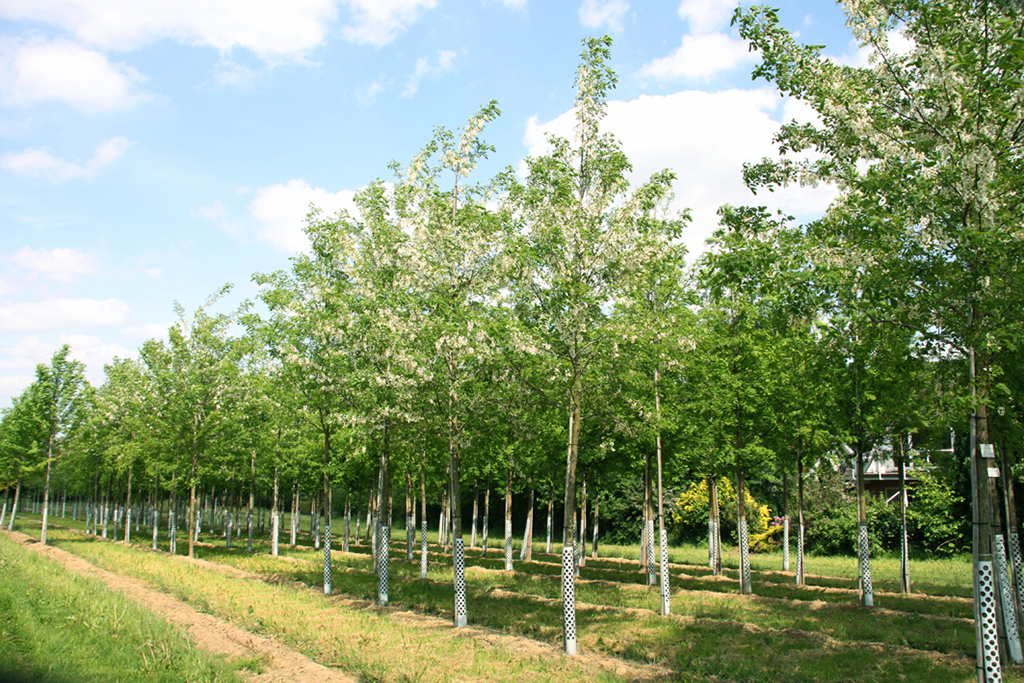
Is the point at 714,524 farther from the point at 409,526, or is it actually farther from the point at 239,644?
the point at 239,644

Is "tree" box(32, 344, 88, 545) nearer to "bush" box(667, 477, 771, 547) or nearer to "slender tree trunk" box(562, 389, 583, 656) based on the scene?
"slender tree trunk" box(562, 389, 583, 656)

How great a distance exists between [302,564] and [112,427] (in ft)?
68.8

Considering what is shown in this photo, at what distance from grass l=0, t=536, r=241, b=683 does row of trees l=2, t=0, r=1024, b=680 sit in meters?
6.64

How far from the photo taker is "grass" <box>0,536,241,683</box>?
905 centimetres

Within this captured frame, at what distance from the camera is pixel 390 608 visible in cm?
1905

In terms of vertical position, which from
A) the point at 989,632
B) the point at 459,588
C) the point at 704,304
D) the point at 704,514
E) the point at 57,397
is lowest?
the point at 704,514

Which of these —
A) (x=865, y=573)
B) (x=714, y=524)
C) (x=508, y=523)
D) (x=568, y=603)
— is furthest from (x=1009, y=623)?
(x=508, y=523)

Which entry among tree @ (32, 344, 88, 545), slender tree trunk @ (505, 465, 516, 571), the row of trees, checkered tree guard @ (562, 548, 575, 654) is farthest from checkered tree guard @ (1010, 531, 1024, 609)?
tree @ (32, 344, 88, 545)

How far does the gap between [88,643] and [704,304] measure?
19.8 meters

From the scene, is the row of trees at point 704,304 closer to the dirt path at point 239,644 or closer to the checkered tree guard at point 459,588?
the checkered tree guard at point 459,588

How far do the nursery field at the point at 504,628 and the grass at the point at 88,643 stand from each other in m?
0.05

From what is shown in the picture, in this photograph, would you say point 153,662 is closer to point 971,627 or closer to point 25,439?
point 971,627

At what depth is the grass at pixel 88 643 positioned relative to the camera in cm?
905

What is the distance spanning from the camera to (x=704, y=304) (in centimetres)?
2286
